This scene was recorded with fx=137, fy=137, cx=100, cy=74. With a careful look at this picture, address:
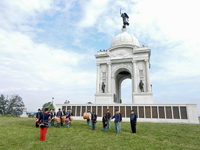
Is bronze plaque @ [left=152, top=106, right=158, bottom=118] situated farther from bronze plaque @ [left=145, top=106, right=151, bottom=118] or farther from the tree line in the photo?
the tree line

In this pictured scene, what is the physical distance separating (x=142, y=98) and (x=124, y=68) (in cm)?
826

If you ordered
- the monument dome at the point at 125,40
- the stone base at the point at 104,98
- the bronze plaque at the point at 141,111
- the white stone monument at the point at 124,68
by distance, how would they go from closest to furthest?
the bronze plaque at the point at 141,111, the white stone monument at the point at 124,68, the stone base at the point at 104,98, the monument dome at the point at 125,40

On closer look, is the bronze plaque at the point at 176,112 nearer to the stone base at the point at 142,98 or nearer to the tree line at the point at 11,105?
the stone base at the point at 142,98

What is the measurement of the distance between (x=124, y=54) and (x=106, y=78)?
7.06 meters

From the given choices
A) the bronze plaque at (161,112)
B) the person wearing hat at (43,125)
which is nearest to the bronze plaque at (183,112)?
the bronze plaque at (161,112)

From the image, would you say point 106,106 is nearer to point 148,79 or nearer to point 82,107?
point 82,107

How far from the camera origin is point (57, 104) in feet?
88.1

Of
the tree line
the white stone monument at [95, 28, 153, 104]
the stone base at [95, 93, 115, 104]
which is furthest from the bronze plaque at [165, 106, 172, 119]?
the tree line

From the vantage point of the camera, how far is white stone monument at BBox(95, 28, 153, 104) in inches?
1164

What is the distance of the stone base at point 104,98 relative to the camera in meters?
30.5

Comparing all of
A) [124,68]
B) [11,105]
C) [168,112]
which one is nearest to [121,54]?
[124,68]

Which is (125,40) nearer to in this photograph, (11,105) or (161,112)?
(161,112)

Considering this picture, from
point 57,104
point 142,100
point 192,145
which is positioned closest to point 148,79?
point 142,100

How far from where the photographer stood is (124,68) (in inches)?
1282
